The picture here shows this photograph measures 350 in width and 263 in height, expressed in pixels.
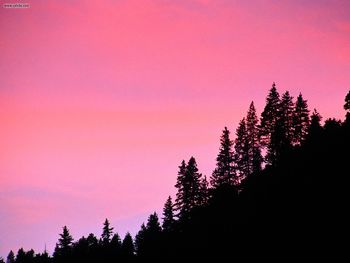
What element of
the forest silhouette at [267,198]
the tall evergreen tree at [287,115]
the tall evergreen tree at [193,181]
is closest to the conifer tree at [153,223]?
the forest silhouette at [267,198]

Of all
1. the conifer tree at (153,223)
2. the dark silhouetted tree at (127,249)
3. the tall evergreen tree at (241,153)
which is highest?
the tall evergreen tree at (241,153)

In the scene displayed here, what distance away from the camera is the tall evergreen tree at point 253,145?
68.2 meters

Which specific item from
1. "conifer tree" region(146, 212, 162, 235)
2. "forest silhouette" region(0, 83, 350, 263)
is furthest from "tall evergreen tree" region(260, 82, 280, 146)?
"conifer tree" region(146, 212, 162, 235)

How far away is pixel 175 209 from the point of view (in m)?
63.3

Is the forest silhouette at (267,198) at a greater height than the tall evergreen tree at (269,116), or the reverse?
the tall evergreen tree at (269,116)

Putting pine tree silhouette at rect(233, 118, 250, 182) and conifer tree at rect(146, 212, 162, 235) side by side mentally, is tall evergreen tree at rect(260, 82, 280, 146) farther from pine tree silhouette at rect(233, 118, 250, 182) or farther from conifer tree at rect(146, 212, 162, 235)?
conifer tree at rect(146, 212, 162, 235)

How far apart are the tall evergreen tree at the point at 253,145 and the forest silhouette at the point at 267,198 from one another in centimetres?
17

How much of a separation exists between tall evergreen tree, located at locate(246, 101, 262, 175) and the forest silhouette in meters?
0.17

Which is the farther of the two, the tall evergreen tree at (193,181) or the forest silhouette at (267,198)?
the tall evergreen tree at (193,181)

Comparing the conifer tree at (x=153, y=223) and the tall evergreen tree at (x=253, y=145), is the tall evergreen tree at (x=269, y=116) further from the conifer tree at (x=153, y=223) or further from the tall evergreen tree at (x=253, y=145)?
the conifer tree at (x=153, y=223)

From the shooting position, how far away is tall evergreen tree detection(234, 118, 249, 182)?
225 feet

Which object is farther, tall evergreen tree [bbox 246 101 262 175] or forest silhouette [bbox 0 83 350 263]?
tall evergreen tree [bbox 246 101 262 175]

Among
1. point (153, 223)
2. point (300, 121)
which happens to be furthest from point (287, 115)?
point (153, 223)

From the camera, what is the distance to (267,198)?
4203 centimetres
